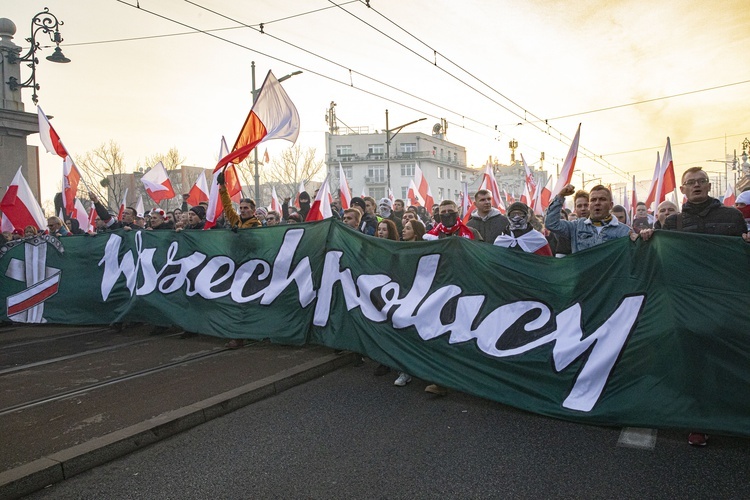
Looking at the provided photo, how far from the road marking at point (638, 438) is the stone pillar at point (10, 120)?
16.4m

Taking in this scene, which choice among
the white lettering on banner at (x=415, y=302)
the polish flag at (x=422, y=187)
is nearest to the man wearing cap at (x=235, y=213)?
the white lettering on banner at (x=415, y=302)

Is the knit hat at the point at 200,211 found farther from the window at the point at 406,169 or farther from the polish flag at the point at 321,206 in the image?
the window at the point at 406,169

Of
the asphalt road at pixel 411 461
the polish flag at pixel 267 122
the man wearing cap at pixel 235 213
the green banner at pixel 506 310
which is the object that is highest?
the polish flag at pixel 267 122

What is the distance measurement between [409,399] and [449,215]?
2.50 meters

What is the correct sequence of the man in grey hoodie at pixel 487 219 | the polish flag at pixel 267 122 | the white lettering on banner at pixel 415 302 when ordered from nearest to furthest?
the white lettering on banner at pixel 415 302
the man in grey hoodie at pixel 487 219
the polish flag at pixel 267 122

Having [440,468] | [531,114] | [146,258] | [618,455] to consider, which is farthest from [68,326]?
[531,114]

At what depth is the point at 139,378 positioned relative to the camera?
5508 millimetres

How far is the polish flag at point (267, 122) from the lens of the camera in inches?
289

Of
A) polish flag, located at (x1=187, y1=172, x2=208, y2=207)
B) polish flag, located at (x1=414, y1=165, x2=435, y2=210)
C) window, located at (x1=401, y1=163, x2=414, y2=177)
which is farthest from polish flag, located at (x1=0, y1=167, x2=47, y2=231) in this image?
window, located at (x1=401, y1=163, x2=414, y2=177)

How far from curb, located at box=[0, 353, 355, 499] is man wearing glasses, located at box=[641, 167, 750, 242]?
3955mm

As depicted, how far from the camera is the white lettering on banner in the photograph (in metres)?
4.21

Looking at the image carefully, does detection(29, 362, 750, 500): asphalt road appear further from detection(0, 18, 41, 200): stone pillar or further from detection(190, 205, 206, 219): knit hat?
detection(0, 18, 41, 200): stone pillar

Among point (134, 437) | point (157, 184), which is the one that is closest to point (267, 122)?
point (134, 437)

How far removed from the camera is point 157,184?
41.9 ft
